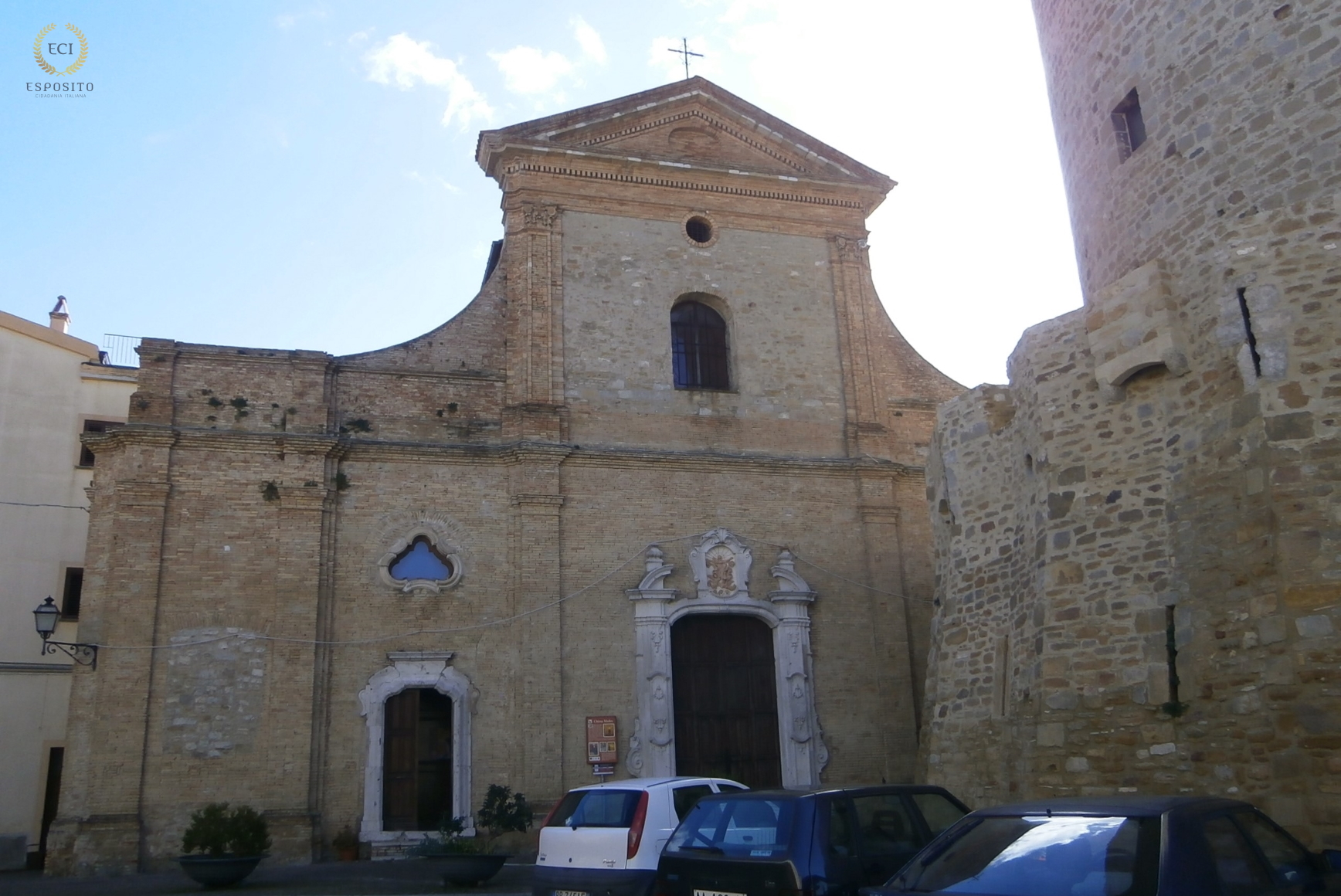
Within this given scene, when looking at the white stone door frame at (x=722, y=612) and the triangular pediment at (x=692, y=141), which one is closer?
the white stone door frame at (x=722, y=612)

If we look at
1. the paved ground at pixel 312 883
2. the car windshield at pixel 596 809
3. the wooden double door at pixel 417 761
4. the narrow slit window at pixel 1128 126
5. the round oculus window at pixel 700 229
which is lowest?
the paved ground at pixel 312 883

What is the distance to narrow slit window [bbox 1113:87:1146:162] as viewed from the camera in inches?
431

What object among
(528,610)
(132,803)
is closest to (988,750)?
(528,610)

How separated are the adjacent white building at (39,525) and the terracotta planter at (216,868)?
7.72 meters

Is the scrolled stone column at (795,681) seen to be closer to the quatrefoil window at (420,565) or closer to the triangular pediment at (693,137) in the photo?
the quatrefoil window at (420,565)

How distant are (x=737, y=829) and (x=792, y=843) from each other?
474 mm

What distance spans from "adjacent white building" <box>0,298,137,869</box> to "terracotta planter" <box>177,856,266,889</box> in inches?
304

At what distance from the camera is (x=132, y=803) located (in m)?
13.9

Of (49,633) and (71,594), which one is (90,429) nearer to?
(71,594)

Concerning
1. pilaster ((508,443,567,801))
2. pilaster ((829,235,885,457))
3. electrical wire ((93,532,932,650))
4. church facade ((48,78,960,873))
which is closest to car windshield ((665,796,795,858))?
pilaster ((508,443,567,801))

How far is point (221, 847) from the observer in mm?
12172

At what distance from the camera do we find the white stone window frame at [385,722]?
1477 cm

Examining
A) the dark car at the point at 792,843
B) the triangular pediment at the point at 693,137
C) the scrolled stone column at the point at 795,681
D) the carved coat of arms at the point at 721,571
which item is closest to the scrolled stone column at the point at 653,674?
the carved coat of arms at the point at 721,571

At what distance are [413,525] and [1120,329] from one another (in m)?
9.81
